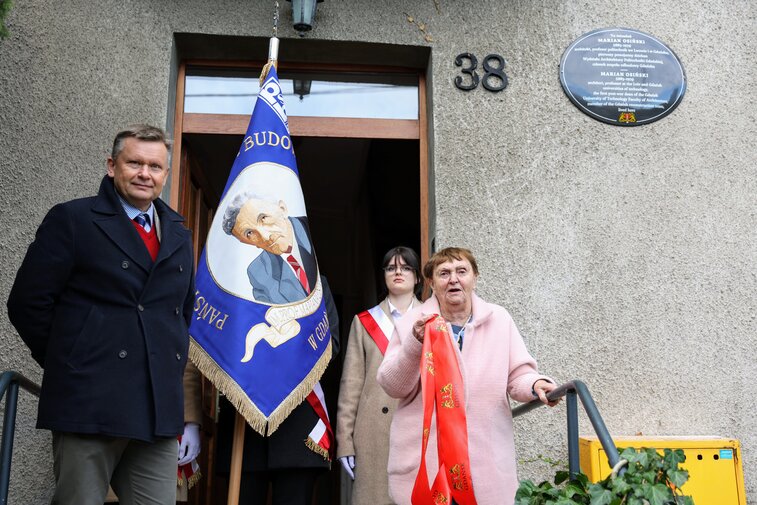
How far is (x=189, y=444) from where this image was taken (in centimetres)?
399

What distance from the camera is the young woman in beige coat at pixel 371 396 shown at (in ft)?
13.8

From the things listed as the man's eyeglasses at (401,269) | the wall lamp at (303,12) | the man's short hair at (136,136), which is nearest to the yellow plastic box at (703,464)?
the man's eyeglasses at (401,269)

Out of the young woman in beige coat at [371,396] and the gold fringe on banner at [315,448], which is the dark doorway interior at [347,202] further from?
Result: the gold fringe on banner at [315,448]

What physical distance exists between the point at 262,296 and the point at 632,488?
2129mm

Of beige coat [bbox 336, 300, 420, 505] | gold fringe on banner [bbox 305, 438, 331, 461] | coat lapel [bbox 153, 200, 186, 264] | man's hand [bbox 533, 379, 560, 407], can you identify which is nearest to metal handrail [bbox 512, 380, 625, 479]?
man's hand [bbox 533, 379, 560, 407]

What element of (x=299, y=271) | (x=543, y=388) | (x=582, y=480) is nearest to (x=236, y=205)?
(x=299, y=271)

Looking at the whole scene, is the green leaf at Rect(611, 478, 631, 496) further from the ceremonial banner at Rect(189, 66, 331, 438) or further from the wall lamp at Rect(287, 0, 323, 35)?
the wall lamp at Rect(287, 0, 323, 35)

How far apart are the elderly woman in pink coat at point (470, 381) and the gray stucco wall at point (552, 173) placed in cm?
119

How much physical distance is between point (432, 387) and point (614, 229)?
2206 mm

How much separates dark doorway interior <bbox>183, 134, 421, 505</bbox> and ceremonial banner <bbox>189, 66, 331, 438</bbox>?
3.32 ft

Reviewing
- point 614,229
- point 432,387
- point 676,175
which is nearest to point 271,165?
point 432,387

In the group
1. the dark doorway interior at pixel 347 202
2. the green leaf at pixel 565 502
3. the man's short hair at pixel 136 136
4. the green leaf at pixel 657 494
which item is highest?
the dark doorway interior at pixel 347 202

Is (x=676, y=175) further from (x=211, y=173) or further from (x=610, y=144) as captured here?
(x=211, y=173)

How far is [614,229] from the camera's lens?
491 centimetres
